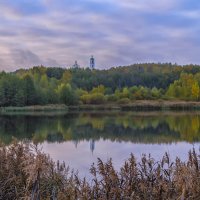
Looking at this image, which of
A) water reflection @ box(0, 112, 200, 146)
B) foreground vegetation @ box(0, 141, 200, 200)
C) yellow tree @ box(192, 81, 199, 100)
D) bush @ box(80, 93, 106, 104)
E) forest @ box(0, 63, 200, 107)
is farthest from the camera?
yellow tree @ box(192, 81, 199, 100)

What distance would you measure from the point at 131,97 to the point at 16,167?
376 ft

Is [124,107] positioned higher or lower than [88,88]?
lower

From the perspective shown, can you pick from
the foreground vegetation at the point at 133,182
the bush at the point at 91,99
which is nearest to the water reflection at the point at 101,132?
the foreground vegetation at the point at 133,182

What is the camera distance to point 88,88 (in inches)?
5955

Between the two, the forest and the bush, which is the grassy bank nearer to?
the forest

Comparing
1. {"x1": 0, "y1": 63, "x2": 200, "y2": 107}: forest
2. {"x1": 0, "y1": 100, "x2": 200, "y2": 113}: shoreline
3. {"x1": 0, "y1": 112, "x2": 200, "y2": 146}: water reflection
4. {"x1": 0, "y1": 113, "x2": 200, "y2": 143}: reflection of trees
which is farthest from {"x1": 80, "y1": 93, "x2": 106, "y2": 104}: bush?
{"x1": 0, "y1": 113, "x2": 200, "y2": 143}: reflection of trees

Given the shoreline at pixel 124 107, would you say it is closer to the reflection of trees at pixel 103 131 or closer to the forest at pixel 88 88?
the forest at pixel 88 88

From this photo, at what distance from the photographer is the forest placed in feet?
313

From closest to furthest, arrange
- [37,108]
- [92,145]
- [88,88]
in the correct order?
[92,145] → [37,108] → [88,88]

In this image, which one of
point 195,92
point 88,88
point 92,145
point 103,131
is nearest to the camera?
point 92,145

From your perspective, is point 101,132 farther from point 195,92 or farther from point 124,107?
point 195,92

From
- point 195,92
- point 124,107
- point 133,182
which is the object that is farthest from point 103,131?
point 195,92

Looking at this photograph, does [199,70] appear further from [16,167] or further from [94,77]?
[16,167]

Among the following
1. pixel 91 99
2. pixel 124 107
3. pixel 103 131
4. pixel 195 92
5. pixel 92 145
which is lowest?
pixel 124 107
